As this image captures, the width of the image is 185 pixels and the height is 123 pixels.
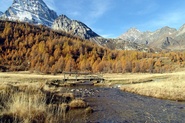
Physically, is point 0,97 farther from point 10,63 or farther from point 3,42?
point 3,42

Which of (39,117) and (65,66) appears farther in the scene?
(65,66)

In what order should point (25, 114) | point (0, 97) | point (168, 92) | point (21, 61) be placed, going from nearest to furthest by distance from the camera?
point (25, 114), point (0, 97), point (168, 92), point (21, 61)

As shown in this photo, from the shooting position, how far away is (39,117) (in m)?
10.8

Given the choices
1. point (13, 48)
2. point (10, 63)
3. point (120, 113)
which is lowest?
point (120, 113)

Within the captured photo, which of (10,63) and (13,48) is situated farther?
(13,48)

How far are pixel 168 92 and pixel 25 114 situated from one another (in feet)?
90.7

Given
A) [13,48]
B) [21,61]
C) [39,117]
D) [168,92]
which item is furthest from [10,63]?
[39,117]

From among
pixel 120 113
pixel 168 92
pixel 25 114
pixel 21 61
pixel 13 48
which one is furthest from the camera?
pixel 13 48

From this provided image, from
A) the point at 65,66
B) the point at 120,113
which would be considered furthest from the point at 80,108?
the point at 65,66

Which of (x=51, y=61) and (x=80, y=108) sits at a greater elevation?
(x=51, y=61)

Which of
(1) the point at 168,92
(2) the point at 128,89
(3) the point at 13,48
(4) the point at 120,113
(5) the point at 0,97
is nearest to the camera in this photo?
(5) the point at 0,97

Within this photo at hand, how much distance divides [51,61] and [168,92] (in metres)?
151

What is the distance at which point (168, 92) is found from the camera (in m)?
32.5

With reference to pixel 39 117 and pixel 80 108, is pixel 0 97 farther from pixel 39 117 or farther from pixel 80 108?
pixel 80 108
